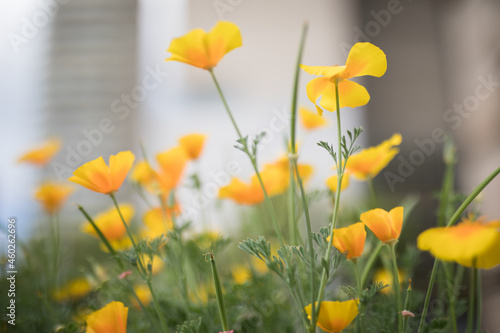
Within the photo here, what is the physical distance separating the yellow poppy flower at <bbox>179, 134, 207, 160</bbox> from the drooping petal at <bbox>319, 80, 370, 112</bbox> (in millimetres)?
248

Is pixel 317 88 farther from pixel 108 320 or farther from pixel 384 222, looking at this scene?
pixel 108 320

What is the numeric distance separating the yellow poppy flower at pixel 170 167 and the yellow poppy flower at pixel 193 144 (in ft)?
0.09

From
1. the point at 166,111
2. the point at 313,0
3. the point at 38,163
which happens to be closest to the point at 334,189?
the point at 38,163

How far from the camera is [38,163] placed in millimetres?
734

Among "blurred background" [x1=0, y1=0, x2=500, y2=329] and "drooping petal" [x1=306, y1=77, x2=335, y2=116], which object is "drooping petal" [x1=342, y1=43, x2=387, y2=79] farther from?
"blurred background" [x1=0, y1=0, x2=500, y2=329]

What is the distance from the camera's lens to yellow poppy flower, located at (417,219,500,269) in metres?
0.23

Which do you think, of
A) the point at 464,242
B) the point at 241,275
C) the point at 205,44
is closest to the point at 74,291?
the point at 241,275

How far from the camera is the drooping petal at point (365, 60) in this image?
0.31 metres

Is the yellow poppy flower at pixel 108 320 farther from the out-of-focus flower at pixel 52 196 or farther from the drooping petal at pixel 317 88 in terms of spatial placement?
the out-of-focus flower at pixel 52 196

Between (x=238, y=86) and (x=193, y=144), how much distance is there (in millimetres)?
2466

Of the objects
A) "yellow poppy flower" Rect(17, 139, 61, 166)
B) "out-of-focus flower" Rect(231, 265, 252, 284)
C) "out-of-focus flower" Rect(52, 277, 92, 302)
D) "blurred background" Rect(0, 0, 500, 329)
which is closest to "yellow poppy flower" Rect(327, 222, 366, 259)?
"out-of-focus flower" Rect(231, 265, 252, 284)

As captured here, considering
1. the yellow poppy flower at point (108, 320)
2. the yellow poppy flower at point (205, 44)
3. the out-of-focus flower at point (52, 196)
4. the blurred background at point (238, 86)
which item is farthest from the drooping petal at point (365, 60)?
the blurred background at point (238, 86)

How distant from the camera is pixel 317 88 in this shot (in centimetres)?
34

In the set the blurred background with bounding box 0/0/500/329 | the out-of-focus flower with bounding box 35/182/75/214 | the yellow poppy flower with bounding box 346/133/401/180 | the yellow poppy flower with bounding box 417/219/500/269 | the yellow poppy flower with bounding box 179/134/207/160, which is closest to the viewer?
the yellow poppy flower with bounding box 417/219/500/269
